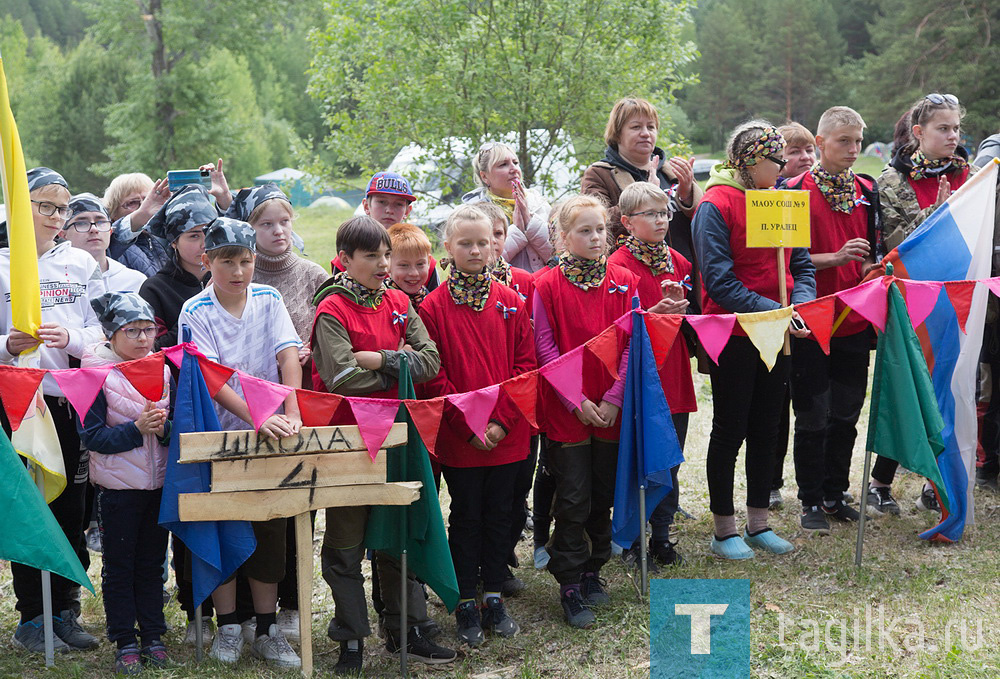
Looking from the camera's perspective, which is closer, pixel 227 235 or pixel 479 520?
pixel 227 235

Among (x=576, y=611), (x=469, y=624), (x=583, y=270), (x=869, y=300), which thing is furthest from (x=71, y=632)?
(x=869, y=300)

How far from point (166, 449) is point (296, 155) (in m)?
12.2

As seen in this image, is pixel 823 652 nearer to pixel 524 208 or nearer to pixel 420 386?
pixel 420 386

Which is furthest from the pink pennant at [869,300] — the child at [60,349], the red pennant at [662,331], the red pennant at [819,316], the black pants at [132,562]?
the child at [60,349]

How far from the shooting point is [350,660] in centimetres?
440

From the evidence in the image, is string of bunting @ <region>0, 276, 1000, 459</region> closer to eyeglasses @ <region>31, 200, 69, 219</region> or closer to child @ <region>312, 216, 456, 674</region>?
child @ <region>312, 216, 456, 674</region>

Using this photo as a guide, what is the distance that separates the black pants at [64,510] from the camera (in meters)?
4.59

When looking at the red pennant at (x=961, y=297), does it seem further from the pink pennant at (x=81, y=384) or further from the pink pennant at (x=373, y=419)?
the pink pennant at (x=81, y=384)

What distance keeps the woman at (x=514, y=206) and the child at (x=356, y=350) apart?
5.05 ft

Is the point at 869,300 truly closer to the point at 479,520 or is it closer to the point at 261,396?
the point at 479,520

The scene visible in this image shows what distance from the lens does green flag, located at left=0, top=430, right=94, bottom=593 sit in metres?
4.10

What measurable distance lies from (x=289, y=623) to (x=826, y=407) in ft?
11.3

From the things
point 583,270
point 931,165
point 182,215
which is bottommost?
point 583,270

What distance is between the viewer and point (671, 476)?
494 cm
